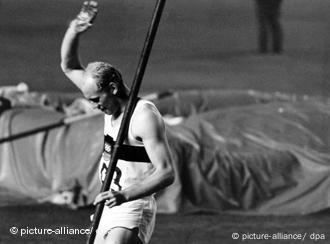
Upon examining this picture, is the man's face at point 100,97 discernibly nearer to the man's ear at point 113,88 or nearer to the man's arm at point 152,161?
the man's ear at point 113,88

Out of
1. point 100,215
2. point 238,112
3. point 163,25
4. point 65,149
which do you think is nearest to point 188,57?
point 163,25

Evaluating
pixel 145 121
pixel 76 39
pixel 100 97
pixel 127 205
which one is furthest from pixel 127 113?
pixel 76 39

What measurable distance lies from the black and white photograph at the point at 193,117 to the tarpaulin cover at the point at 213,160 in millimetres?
12

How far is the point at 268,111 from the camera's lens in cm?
929

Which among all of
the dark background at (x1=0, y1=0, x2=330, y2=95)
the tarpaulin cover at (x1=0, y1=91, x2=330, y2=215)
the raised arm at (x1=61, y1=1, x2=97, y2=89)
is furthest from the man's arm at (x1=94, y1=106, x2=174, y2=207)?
the dark background at (x1=0, y1=0, x2=330, y2=95)

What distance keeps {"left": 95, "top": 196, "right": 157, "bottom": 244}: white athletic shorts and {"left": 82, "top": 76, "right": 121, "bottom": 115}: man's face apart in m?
0.49

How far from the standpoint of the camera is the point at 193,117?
30.2 ft

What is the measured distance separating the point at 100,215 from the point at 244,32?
600 centimetres

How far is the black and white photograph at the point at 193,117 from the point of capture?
848cm

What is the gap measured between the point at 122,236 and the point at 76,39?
1045 mm

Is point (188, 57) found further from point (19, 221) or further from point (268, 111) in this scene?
point (19, 221)

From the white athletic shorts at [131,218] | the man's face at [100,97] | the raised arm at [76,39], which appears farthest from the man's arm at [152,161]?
the raised arm at [76,39]

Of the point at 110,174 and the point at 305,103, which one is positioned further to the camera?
the point at 305,103

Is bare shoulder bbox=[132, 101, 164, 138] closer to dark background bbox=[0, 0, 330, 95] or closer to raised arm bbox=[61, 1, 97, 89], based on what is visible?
raised arm bbox=[61, 1, 97, 89]
